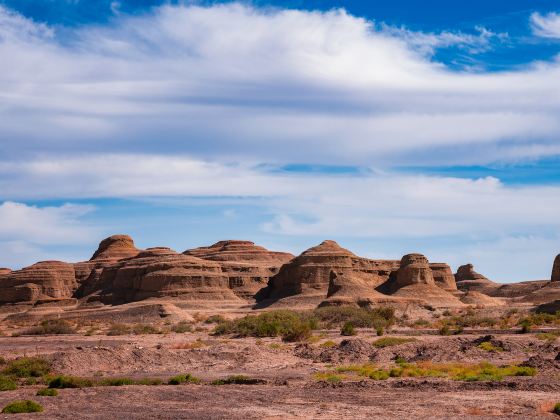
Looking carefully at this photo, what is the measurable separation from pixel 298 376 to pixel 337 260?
83.0m

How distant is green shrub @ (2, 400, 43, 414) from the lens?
20.1 metres

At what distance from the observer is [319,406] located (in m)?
21.3

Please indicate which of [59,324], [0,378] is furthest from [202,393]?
[59,324]

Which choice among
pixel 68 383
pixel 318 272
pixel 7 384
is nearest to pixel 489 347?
pixel 68 383

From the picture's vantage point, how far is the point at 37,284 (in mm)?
119500

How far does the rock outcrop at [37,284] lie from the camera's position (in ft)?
386

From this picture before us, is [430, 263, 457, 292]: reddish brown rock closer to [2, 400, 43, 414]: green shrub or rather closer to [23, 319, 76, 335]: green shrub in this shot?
[23, 319, 76, 335]: green shrub

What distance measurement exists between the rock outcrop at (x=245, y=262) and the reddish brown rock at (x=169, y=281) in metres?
3.04

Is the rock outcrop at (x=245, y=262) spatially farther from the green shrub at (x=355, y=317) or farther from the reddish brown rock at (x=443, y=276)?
the green shrub at (x=355, y=317)

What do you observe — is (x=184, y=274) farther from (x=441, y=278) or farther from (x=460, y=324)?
(x=460, y=324)

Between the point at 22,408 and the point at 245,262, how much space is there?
10942cm

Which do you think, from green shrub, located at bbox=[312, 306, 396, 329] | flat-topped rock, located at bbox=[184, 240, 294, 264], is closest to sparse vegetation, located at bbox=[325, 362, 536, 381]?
green shrub, located at bbox=[312, 306, 396, 329]

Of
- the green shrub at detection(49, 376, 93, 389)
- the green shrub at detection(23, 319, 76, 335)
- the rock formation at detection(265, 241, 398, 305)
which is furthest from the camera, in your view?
the rock formation at detection(265, 241, 398, 305)

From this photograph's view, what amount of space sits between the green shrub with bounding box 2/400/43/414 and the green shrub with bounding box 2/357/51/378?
9.21 meters
